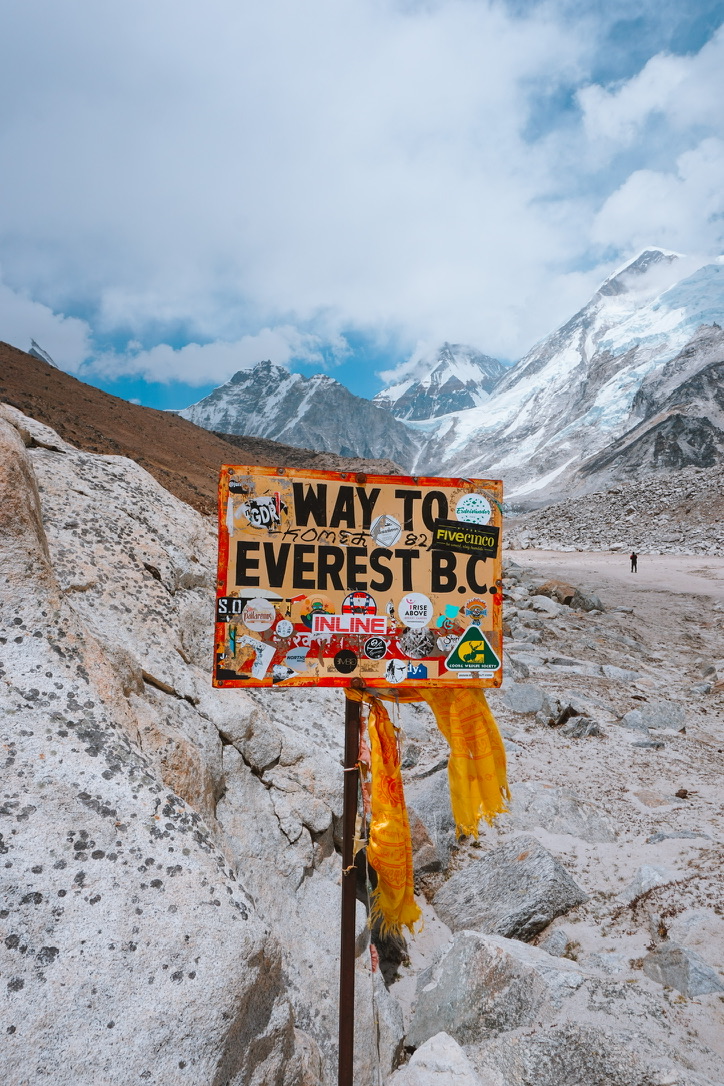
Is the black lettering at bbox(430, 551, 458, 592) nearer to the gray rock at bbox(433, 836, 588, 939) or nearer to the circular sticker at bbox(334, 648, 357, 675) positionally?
the circular sticker at bbox(334, 648, 357, 675)

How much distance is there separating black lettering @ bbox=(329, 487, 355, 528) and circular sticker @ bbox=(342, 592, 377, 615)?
0.36 metres

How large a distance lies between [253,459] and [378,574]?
5176 centimetres

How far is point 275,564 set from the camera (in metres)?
2.76

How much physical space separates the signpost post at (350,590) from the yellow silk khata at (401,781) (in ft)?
0.49

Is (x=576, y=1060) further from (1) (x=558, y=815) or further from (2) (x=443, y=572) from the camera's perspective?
(1) (x=558, y=815)

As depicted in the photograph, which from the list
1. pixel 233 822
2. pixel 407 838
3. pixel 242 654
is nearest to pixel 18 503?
pixel 242 654

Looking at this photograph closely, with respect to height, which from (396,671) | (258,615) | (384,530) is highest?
(384,530)

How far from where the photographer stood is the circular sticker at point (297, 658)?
272 centimetres

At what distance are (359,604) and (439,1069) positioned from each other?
8.73 feet

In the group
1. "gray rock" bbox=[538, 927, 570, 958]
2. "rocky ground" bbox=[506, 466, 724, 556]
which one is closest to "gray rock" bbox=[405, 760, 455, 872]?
"gray rock" bbox=[538, 927, 570, 958]

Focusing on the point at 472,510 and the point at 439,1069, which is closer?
the point at 472,510

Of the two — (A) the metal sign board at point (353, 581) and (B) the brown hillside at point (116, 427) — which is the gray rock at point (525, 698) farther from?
(B) the brown hillside at point (116, 427)

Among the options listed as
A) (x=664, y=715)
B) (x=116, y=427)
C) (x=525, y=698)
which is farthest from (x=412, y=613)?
(x=116, y=427)

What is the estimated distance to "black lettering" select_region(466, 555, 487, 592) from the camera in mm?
2912
